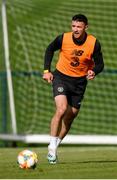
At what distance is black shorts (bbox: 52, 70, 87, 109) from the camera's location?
12.2 metres

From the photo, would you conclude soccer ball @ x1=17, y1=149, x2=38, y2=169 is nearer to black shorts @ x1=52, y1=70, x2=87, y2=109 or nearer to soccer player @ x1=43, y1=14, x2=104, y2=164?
soccer player @ x1=43, y1=14, x2=104, y2=164

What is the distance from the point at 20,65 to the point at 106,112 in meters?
2.78

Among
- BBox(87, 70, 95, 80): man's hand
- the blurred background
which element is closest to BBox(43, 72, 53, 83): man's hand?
BBox(87, 70, 95, 80): man's hand

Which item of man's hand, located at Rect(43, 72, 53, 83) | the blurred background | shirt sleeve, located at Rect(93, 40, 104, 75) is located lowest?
the blurred background

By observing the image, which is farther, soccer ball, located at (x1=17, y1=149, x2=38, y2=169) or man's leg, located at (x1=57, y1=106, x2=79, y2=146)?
man's leg, located at (x1=57, y1=106, x2=79, y2=146)

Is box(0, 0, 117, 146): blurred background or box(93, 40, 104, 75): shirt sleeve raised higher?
box(93, 40, 104, 75): shirt sleeve

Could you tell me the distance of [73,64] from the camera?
486 inches

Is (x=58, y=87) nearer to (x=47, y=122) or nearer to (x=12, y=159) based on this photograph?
(x=12, y=159)

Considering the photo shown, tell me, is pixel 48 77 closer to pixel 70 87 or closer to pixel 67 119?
pixel 70 87

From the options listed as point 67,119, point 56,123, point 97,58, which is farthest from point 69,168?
point 97,58

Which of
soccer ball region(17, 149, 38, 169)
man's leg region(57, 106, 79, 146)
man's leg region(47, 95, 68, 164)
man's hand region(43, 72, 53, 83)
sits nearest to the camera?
soccer ball region(17, 149, 38, 169)

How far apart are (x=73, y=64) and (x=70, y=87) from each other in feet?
1.10

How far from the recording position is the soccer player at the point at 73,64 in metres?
12.2

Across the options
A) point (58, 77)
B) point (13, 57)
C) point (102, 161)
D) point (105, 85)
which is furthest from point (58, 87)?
point (105, 85)
